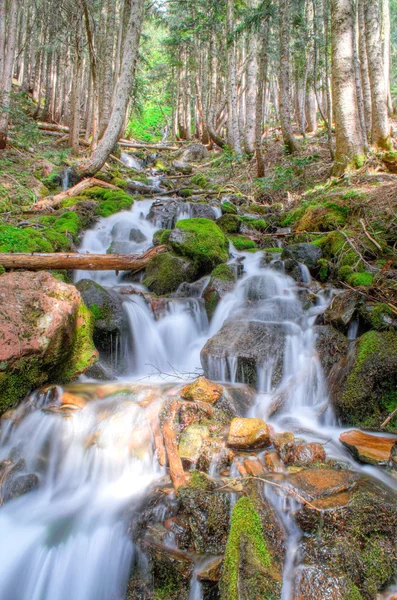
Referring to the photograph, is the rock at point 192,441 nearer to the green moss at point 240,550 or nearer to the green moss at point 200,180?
the green moss at point 240,550

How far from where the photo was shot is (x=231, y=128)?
17141mm

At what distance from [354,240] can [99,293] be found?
15.2 feet

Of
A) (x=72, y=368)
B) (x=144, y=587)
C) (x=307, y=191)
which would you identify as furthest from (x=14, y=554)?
(x=307, y=191)

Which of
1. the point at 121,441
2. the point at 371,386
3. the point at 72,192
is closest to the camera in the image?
the point at 121,441

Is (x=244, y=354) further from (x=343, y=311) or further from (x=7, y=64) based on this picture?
(x=7, y=64)

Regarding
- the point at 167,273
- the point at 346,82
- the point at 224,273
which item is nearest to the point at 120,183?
the point at 167,273

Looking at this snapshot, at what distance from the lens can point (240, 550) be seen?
247cm

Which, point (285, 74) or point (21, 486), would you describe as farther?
point (285, 74)

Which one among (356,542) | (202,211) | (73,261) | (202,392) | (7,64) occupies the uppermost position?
(7,64)

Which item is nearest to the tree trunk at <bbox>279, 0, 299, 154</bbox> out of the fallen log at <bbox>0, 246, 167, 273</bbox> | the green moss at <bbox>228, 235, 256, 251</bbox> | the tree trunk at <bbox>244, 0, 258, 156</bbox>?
the tree trunk at <bbox>244, 0, 258, 156</bbox>

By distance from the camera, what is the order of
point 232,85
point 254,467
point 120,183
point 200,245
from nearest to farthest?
point 254,467 → point 200,245 → point 120,183 → point 232,85

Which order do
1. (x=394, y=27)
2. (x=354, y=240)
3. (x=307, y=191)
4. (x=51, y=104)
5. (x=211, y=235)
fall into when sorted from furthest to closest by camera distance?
(x=394, y=27), (x=51, y=104), (x=307, y=191), (x=211, y=235), (x=354, y=240)

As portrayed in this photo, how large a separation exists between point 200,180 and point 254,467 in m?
14.0

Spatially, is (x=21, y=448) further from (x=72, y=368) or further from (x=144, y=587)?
(x=144, y=587)
